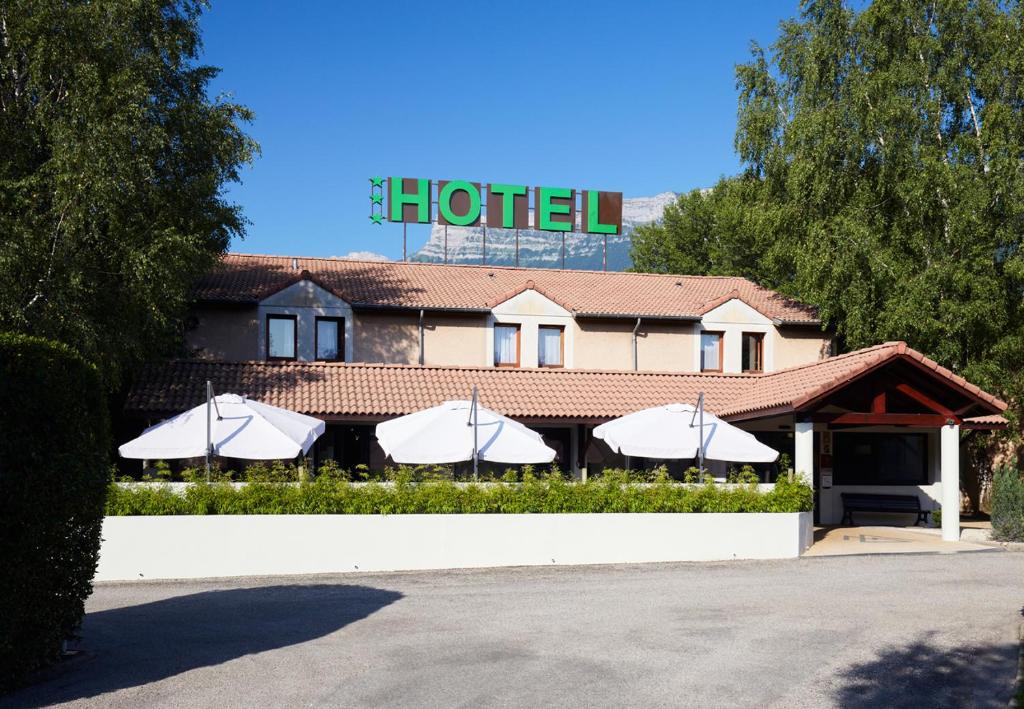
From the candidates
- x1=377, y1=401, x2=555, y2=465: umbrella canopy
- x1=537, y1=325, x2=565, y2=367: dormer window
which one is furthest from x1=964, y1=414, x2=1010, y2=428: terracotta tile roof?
x1=377, y1=401, x2=555, y2=465: umbrella canopy

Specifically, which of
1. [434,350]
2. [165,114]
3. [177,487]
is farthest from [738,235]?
[177,487]

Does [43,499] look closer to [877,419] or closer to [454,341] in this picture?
[877,419]

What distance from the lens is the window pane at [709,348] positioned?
3155 centimetres

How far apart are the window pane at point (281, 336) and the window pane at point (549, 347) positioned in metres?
7.53

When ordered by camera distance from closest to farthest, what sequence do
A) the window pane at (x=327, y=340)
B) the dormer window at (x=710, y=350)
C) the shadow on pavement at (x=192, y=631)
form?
the shadow on pavement at (x=192, y=631) < the window pane at (x=327, y=340) < the dormer window at (x=710, y=350)

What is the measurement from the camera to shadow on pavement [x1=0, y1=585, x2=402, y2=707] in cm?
907

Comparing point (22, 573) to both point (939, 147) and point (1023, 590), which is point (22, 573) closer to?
point (1023, 590)

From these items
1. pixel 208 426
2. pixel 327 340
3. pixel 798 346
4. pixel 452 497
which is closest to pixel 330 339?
pixel 327 340

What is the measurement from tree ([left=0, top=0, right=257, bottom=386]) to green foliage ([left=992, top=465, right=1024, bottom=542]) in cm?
1845

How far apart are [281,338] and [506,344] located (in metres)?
6.79

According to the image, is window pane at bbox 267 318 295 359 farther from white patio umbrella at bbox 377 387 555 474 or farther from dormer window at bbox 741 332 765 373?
dormer window at bbox 741 332 765 373

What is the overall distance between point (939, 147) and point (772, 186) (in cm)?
493

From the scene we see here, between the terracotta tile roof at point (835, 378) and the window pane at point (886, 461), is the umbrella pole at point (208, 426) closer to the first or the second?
the terracotta tile roof at point (835, 378)

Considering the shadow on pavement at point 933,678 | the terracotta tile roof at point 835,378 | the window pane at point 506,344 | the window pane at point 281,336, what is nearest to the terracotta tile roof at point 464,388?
the terracotta tile roof at point 835,378
